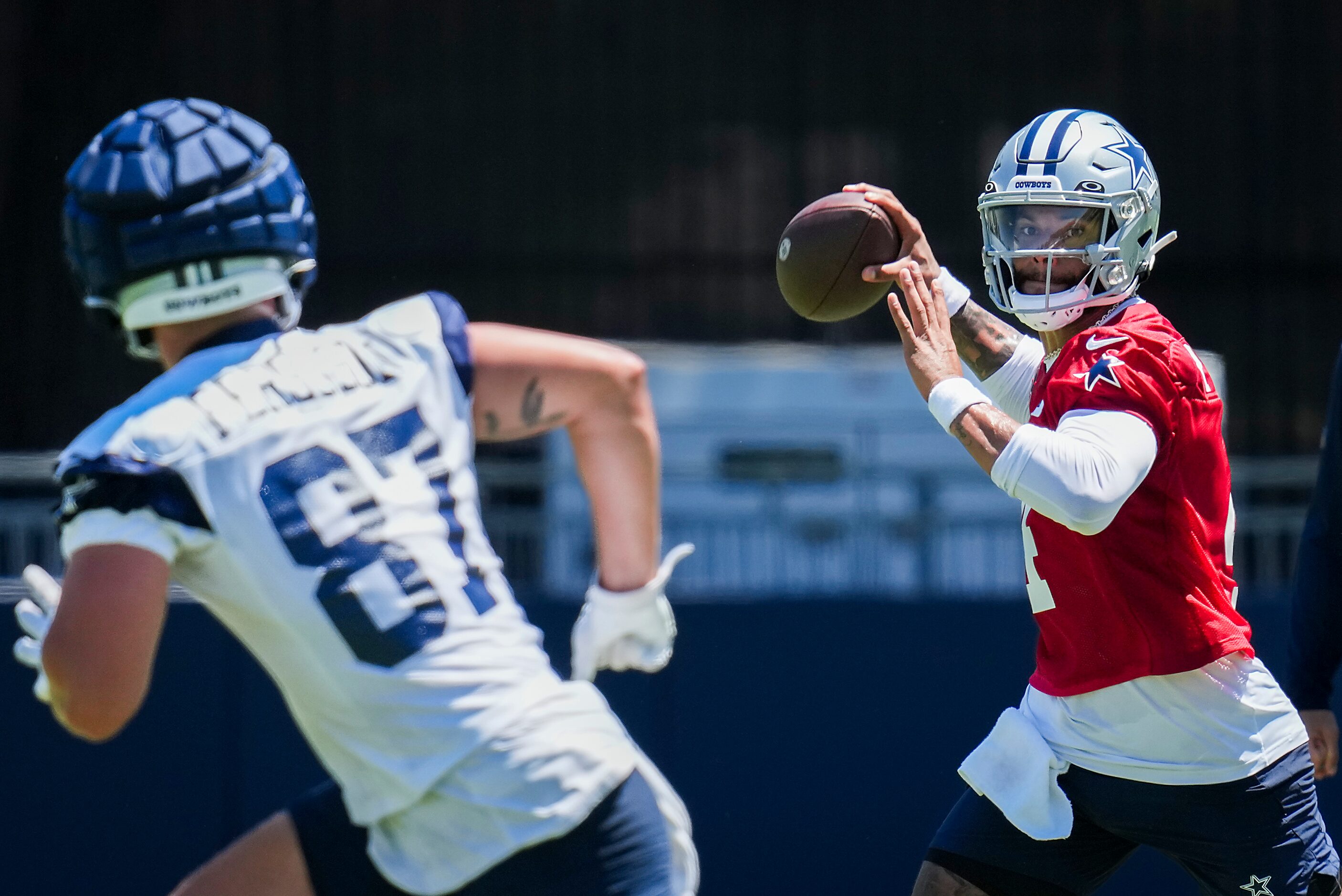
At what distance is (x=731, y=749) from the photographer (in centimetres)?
506

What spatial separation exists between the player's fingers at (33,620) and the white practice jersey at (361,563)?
16 centimetres

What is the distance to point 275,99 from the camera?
1322cm

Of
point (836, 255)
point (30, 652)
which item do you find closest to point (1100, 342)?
point (836, 255)

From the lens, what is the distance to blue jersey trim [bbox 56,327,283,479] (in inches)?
71.9

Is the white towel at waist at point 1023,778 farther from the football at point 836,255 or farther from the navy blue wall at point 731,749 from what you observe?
the navy blue wall at point 731,749

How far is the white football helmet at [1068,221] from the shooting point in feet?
10.2

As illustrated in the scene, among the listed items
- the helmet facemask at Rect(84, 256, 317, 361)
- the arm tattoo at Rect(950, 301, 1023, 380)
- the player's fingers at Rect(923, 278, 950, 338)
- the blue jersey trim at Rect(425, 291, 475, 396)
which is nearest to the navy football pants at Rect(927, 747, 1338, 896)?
the player's fingers at Rect(923, 278, 950, 338)

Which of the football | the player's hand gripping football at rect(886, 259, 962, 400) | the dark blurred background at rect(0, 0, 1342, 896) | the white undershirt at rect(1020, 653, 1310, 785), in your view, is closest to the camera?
the white undershirt at rect(1020, 653, 1310, 785)

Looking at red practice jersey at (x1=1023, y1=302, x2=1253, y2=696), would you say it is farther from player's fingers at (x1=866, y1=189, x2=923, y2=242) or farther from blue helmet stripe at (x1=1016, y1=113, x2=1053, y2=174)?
player's fingers at (x1=866, y1=189, x2=923, y2=242)

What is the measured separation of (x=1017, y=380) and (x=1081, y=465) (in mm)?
966

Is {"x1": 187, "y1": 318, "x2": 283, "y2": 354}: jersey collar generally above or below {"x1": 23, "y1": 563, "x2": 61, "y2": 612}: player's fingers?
above

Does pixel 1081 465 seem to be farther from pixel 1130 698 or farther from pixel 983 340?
pixel 983 340

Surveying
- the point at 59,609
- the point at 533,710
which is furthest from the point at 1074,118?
the point at 59,609

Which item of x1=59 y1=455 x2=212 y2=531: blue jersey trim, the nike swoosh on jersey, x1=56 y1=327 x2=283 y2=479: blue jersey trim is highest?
x1=56 y1=327 x2=283 y2=479: blue jersey trim
